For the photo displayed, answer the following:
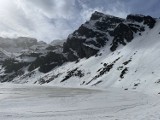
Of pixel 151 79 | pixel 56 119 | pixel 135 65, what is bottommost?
pixel 56 119

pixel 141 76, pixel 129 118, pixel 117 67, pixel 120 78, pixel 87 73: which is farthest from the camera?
pixel 87 73

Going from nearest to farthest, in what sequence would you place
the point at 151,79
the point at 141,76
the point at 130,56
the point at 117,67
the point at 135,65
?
the point at 151,79
the point at 141,76
the point at 135,65
the point at 117,67
the point at 130,56

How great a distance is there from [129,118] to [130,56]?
474 ft

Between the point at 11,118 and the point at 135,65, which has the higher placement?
the point at 135,65

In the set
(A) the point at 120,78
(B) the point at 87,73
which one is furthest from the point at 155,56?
(B) the point at 87,73

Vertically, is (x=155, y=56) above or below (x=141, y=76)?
above

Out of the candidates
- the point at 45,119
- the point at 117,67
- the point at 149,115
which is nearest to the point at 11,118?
the point at 45,119

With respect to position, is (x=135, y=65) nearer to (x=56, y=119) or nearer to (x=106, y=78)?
(x=106, y=78)

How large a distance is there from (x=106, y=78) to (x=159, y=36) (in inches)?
→ 2423

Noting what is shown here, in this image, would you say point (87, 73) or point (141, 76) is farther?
point (87, 73)

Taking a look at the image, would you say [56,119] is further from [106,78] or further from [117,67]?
[117,67]

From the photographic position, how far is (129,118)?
29.1 meters

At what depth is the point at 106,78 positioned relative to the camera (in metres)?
147

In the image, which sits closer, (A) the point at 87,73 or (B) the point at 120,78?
(B) the point at 120,78
